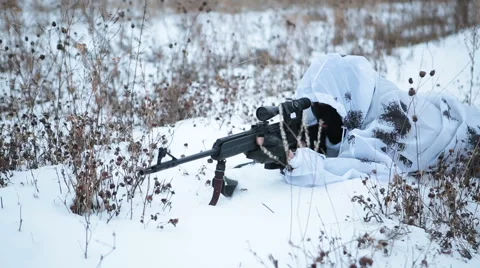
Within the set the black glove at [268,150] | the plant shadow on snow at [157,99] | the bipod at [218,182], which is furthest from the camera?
the black glove at [268,150]

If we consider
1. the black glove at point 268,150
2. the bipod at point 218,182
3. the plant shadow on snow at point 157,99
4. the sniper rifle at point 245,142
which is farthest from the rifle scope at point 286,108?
the plant shadow on snow at point 157,99

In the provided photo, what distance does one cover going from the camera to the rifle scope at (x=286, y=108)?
9.20 ft

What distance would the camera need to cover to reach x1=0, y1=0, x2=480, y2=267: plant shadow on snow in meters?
2.63

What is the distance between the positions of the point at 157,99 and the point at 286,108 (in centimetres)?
258

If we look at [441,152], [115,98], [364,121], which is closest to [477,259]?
[441,152]

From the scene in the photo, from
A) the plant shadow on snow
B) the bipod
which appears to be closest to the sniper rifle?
the bipod

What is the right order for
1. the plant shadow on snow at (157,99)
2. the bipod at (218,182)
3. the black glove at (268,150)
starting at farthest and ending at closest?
the black glove at (268,150) → the bipod at (218,182) → the plant shadow on snow at (157,99)

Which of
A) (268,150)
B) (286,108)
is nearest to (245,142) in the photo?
(268,150)

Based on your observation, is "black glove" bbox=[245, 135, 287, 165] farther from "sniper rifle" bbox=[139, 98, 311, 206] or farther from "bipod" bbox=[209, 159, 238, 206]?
"bipod" bbox=[209, 159, 238, 206]

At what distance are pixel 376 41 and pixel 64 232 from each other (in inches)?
238

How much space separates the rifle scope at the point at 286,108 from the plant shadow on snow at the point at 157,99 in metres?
0.63

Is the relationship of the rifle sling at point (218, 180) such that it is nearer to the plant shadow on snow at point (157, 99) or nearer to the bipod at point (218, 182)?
the bipod at point (218, 182)

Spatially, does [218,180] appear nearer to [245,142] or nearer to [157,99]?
[245,142]

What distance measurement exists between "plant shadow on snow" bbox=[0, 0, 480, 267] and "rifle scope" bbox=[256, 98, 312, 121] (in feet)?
2.06
